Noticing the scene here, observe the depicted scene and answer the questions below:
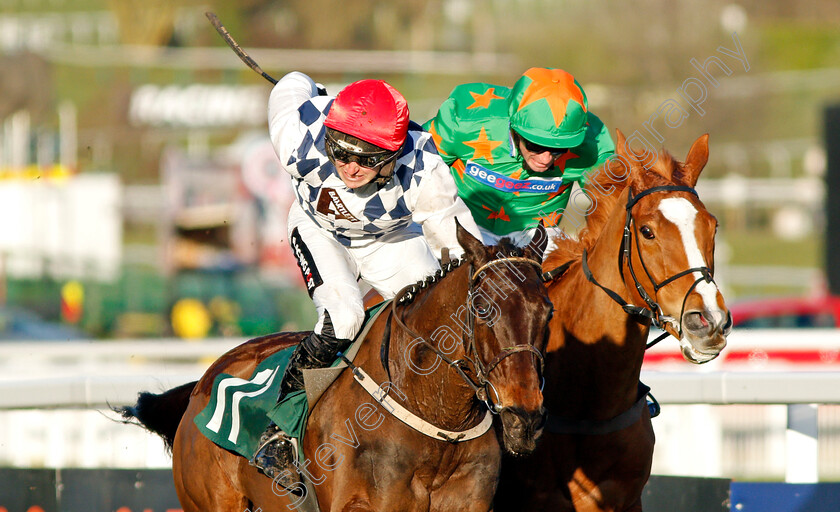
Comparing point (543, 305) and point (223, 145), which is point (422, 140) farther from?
point (223, 145)

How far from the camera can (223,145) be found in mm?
26688

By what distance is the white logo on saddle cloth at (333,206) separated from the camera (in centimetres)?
351

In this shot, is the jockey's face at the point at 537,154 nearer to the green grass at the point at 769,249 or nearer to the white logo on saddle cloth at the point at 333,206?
the white logo on saddle cloth at the point at 333,206

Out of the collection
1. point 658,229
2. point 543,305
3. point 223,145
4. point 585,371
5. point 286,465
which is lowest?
point 286,465

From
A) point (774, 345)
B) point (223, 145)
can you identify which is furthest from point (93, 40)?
point (774, 345)

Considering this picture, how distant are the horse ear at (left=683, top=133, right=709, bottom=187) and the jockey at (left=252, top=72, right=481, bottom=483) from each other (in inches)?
31.1

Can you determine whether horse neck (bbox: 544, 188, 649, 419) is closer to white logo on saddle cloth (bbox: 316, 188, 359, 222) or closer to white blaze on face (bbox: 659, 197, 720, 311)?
white blaze on face (bbox: 659, 197, 720, 311)

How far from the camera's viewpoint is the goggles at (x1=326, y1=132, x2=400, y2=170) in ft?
10.8

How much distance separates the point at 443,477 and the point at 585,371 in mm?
846

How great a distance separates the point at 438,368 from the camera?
9.87 ft

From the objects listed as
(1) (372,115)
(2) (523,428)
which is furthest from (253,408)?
(2) (523,428)

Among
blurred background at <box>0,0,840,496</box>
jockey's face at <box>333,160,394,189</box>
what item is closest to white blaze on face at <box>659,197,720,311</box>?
jockey's face at <box>333,160,394,189</box>

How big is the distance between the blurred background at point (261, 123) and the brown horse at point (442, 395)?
834 cm

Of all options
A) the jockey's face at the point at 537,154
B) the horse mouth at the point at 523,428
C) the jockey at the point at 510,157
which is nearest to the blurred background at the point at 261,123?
the jockey at the point at 510,157
